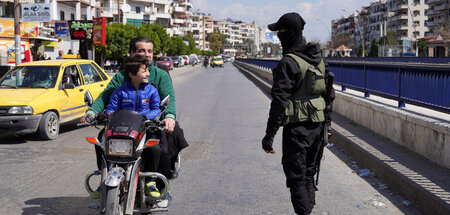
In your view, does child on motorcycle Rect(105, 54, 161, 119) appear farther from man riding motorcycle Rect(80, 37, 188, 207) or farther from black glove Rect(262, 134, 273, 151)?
black glove Rect(262, 134, 273, 151)

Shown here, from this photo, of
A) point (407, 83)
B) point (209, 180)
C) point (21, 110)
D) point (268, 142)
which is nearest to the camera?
point (268, 142)

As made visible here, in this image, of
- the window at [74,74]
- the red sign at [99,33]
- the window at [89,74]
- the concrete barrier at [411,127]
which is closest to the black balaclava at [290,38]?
the concrete barrier at [411,127]

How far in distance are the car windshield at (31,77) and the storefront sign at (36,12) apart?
11095mm

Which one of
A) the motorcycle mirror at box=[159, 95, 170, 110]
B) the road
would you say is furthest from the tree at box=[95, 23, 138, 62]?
the motorcycle mirror at box=[159, 95, 170, 110]

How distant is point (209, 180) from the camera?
6.33 meters

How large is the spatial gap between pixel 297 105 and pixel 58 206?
8.99 feet

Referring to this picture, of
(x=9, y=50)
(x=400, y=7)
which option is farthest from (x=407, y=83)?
(x=400, y=7)

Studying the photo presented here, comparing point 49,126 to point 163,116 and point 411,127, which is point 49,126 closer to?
point 163,116

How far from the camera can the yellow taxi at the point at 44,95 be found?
9.21 meters

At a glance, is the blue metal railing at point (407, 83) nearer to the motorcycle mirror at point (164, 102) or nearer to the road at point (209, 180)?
the road at point (209, 180)

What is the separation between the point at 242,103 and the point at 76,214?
12928mm

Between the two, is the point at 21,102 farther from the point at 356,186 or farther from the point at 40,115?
the point at 356,186

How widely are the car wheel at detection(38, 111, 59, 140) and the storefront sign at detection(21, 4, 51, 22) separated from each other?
12.3 metres

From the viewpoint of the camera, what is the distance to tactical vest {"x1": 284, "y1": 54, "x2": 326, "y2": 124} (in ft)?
13.3
